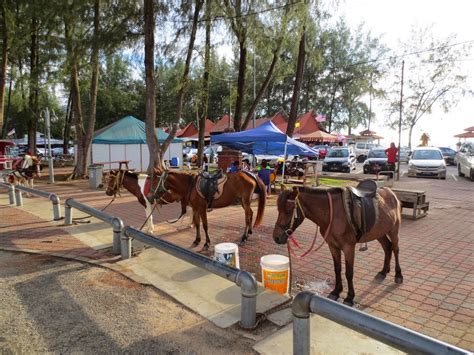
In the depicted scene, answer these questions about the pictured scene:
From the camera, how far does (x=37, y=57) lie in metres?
23.4

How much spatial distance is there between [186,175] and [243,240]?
65.0 inches

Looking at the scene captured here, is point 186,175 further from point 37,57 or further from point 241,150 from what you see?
point 37,57

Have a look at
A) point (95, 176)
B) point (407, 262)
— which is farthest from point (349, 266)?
point (95, 176)

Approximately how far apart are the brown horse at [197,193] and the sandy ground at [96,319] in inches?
72.6

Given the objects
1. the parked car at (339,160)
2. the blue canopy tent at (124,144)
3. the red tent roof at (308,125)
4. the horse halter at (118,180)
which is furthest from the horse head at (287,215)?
the red tent roof at (308,125)

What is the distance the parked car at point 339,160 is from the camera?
2319cm

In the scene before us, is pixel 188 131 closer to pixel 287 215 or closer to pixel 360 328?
pixel 287 215

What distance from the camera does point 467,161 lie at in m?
19.3

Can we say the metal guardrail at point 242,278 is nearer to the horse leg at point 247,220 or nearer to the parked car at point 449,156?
the horse leg at point 247,220

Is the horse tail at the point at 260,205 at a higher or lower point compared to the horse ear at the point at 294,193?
lower

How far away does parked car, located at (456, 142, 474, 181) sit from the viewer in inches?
735

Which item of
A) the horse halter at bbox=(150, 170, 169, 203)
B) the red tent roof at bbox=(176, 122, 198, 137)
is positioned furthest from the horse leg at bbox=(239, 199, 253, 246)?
the red tent roof at bbox=(176, 122, 198, 137)

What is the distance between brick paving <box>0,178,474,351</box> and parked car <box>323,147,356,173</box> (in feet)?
41.1

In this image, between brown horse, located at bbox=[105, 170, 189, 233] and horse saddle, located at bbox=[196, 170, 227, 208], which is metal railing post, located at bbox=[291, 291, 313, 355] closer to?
horse saddle, located at bbox=[196, 170, 227, 208]
